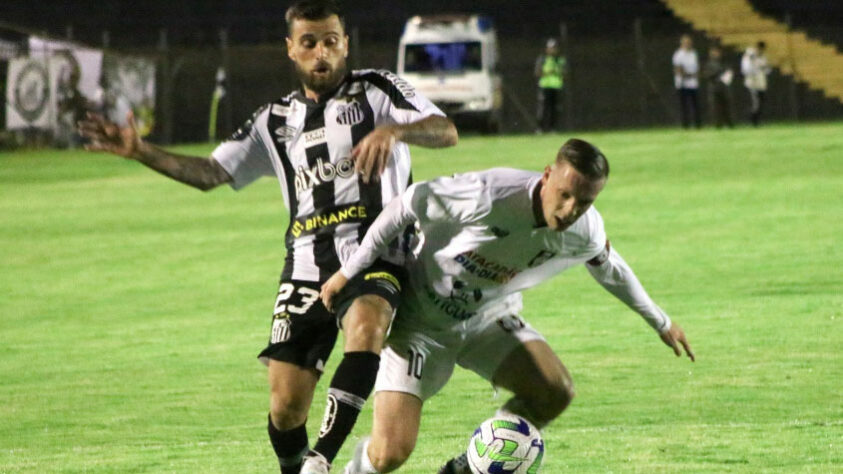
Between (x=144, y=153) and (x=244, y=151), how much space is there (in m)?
0.61

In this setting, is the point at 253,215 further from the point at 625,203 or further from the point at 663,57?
the point at 663,57

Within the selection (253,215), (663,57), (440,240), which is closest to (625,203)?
(253,215)

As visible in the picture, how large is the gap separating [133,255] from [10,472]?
9.52 m

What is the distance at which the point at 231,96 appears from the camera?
135ft

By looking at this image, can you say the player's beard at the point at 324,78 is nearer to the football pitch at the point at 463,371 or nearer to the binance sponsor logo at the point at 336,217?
the binance sponsor logo at the point at 336,217

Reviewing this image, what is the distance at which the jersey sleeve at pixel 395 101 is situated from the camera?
6.57 metres

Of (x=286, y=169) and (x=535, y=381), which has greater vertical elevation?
(x=286, y=169)

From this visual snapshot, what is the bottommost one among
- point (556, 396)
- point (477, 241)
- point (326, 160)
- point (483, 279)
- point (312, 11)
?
point (556, 396)

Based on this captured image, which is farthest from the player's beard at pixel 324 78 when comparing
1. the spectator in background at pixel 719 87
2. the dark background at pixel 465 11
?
the dark background at pixel 465 11

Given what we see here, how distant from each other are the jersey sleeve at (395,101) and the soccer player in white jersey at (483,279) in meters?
0.57

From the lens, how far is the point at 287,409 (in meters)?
6.35

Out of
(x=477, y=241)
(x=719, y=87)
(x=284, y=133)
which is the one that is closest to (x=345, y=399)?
(x=477, y=241)

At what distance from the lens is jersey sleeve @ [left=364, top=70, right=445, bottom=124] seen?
6566 millimetres

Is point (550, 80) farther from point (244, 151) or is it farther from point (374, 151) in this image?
point (374, 151)
